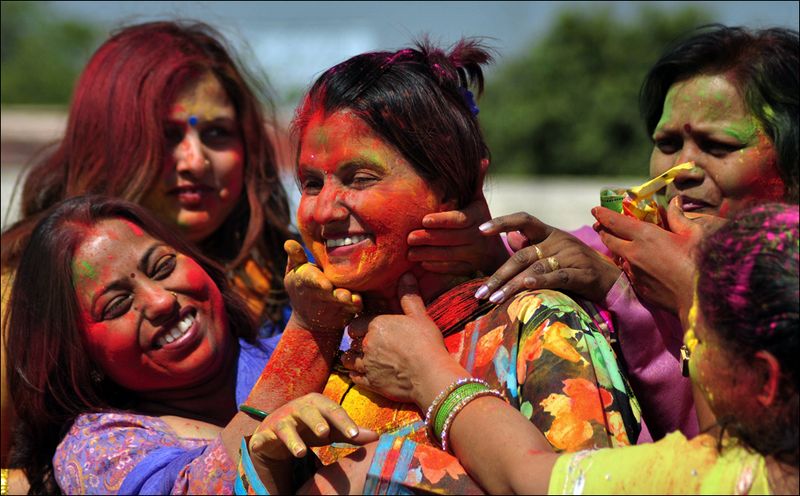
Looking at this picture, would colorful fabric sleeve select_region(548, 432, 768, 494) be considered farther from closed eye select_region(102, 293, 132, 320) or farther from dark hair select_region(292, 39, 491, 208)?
closed eye select_region(102, 293, 132, 320)

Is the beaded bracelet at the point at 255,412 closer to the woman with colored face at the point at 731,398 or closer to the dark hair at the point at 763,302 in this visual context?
the woman with colored face at the point at 731,398

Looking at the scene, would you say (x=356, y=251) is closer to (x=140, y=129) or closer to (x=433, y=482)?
(x=433, y=482)

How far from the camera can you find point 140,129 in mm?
4027

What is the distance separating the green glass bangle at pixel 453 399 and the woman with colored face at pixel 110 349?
0.92 m

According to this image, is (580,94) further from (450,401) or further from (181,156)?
(450,401)

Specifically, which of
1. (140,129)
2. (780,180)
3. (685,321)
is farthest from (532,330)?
(140,129)

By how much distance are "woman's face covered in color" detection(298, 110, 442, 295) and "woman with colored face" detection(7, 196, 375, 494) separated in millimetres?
710

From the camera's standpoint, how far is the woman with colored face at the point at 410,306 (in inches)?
82.0

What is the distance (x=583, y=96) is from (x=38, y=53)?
413 inches

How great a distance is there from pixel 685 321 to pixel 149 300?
1.62 metres

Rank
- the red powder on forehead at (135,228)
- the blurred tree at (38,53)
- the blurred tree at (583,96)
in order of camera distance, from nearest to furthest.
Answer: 1. the red powder on forehead at (135,228)
2. the blurred tree at (583,96)
3. the blurred tree at (38,53)

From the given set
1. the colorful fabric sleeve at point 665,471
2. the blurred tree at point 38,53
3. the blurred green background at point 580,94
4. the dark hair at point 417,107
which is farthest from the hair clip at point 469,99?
the blurred tree at point 38,53

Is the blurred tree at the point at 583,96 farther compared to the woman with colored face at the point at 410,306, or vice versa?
the blurred tree at the point at 583,96

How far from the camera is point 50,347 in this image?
3.01m
